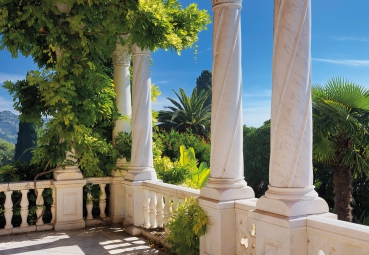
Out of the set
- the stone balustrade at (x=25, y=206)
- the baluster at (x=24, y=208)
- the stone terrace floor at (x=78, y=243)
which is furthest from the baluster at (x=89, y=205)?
the baluster at (x=24, y=208)

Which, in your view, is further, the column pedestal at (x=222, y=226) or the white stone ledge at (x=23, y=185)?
the white stone ledge at (x=23, y=185)

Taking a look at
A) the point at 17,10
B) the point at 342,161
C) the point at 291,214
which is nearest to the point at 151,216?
the point at 291,214

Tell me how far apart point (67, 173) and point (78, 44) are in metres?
3.39

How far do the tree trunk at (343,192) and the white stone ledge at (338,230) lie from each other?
12.3 meters

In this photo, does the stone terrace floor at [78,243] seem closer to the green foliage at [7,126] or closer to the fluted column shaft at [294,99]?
the fluted column shaft at [294,99]

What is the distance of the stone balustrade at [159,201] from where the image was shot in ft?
24.6

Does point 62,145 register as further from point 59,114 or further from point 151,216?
point 151,216

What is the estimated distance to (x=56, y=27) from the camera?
8.88 m

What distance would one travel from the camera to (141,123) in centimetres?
922

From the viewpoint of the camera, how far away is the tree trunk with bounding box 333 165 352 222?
15.8 meters

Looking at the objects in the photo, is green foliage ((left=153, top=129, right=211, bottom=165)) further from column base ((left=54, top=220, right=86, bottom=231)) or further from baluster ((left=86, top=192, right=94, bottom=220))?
column base ((left=54, top=220, right=86, bottom=231))

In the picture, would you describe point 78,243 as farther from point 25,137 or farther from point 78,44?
point 25,137

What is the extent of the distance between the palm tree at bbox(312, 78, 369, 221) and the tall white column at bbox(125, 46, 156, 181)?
8.06 metres

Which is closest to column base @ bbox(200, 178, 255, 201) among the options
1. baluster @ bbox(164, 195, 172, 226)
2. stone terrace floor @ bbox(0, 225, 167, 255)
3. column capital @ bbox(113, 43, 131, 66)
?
baluster @ bbox(164, 195, 172, 226)
